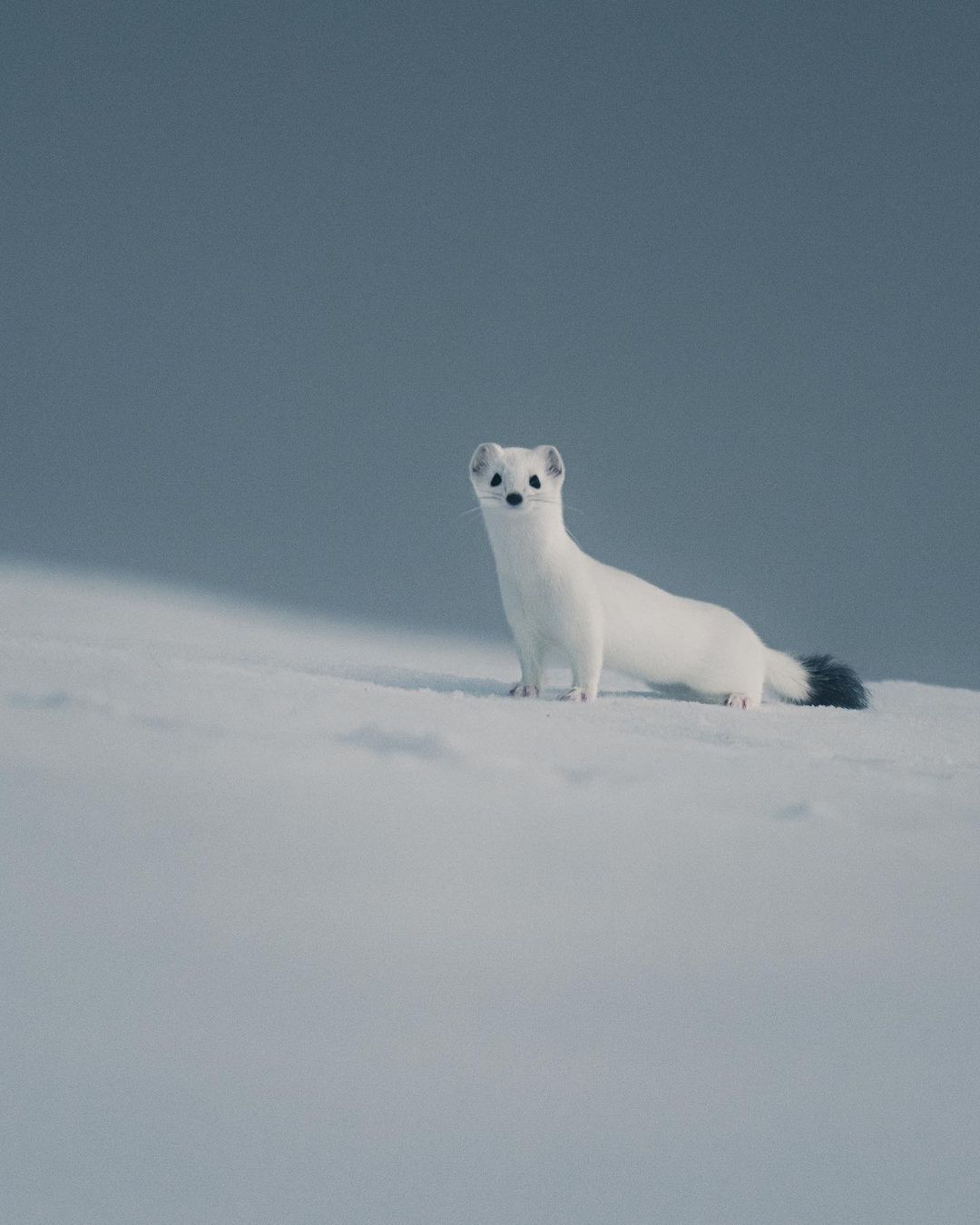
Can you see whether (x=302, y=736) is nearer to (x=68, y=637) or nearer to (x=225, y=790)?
(x=225, y=790)

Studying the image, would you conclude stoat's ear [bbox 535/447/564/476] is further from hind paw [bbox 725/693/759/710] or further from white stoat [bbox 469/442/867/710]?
hind paw [bbox 725/693/759/710]

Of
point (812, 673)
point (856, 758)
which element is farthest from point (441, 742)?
point (812, 673)

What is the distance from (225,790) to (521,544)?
2.83 feet

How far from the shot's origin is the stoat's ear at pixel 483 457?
6.70 feet

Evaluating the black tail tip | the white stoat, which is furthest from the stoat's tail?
the white stoat

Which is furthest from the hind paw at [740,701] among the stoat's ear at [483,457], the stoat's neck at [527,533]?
the stoat's ear at [483,457]

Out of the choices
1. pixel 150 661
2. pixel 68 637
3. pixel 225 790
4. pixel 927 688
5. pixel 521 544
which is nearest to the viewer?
pixel 225 790

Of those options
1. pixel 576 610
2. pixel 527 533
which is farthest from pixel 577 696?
pixel 527 533

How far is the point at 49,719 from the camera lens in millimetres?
1397

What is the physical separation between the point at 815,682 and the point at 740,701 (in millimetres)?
290

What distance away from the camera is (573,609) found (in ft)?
6.64

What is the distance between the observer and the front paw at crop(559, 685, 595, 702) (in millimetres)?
2004

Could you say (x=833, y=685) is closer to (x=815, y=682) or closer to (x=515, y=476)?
(x=815, y=682)

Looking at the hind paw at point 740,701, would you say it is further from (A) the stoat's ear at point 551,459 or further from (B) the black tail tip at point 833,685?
(A) the stoat's ear at point 551,459
